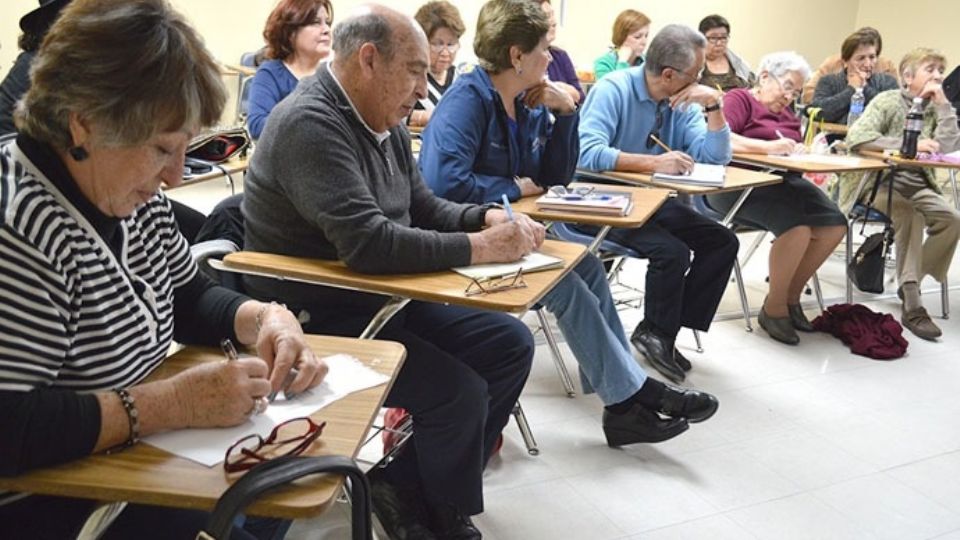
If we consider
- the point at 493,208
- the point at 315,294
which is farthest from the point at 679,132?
the point at 315,294

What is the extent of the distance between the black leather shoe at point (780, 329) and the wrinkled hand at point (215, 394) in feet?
9.66

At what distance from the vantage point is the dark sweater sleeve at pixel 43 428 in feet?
2.92

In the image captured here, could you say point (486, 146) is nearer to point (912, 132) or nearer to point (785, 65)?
point (785, 65)

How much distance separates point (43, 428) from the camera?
2.98ft

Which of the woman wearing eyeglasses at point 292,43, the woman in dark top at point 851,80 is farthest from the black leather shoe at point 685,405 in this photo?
the woman in dark top at point 851,80

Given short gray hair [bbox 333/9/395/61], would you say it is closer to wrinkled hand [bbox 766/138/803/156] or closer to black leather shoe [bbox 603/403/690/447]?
black leather shoe [bbox 603/403/690/447]

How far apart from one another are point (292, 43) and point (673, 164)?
5.34 feet

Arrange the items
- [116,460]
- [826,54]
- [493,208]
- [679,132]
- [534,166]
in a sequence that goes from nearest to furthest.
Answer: [116,460] → [493,208] → [534,166] → [679,132] → [826,54]

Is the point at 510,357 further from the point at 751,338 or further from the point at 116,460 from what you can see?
the point at 751,338

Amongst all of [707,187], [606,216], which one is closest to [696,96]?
[707,187]

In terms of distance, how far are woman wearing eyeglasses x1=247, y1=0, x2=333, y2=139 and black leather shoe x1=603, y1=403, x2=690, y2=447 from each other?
1885 mm

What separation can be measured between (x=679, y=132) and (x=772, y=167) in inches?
16.9

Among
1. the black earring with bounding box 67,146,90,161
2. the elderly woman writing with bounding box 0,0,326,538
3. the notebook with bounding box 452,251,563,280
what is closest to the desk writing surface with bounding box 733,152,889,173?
the notebook with bounding box 452,251,563,280

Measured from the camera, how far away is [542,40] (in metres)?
2.55
